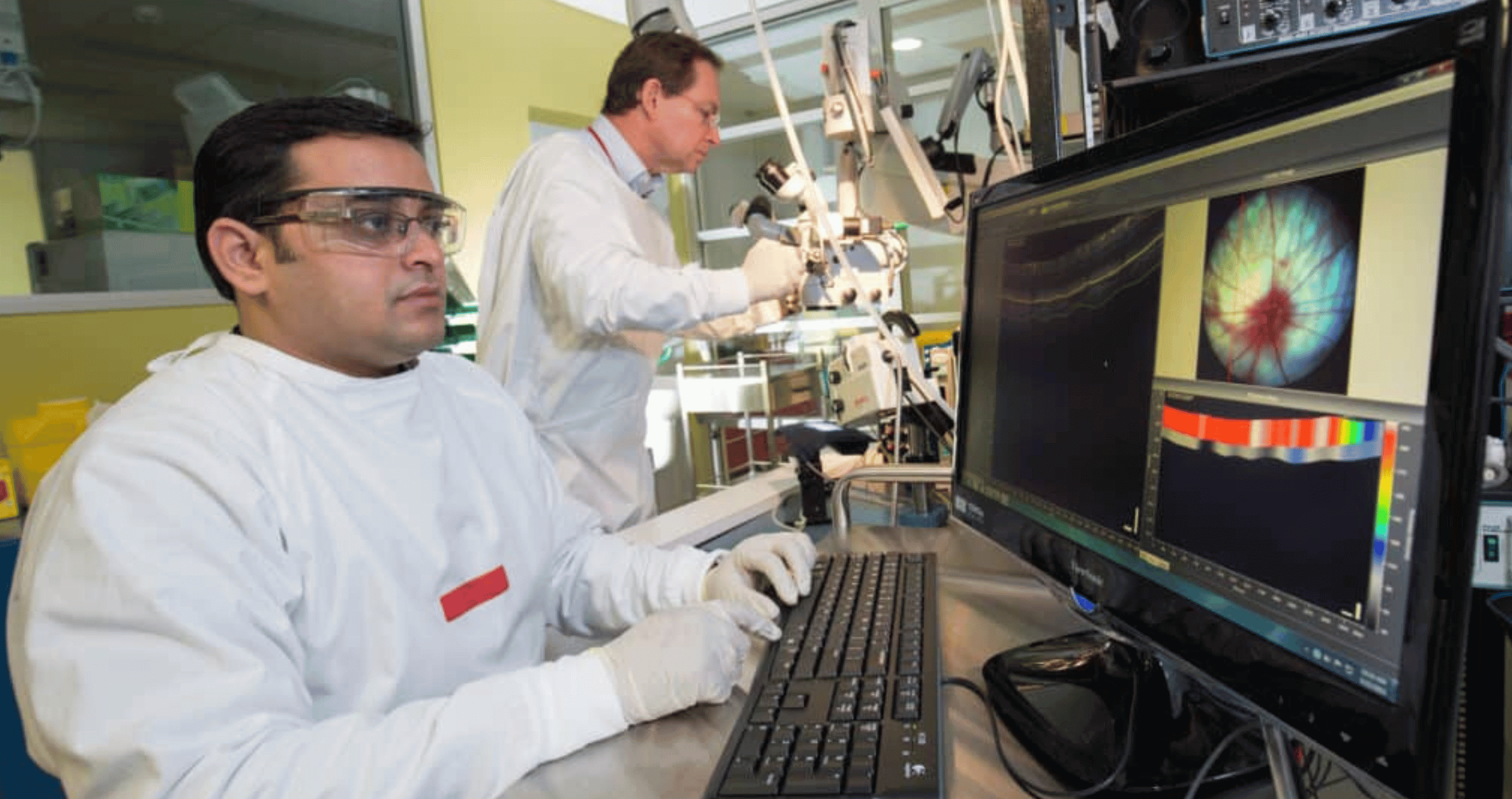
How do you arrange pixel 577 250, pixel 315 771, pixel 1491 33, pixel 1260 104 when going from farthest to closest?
1. pixel 577 250
2. pixel 315 771
3. pixel 1260 104
4. pixel 1491 33

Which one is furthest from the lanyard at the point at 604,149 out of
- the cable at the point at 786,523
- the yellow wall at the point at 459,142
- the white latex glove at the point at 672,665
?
the yellow wall at the point at 459,142

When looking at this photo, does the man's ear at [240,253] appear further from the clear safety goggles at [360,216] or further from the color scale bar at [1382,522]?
the color scale bar at [1382,522]

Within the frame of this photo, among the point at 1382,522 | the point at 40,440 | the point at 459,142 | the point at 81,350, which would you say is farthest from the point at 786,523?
the point at 459,142

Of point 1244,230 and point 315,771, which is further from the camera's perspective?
point 315,771

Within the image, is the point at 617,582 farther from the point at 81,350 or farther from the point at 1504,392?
the point at 81,350

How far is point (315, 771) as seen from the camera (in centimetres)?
62

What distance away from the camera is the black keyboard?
1.90 ft

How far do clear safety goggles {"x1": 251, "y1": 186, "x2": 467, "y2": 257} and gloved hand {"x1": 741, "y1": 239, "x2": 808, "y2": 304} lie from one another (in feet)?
3.14

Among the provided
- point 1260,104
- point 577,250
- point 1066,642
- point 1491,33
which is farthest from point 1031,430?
point 577,250

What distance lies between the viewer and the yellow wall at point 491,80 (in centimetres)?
413

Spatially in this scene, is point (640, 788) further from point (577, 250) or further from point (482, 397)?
point (577, 250)

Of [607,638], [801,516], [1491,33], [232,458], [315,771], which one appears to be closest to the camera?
[1491,33]

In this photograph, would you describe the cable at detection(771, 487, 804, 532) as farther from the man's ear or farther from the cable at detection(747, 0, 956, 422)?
the man's ear

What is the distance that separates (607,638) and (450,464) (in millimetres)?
335
